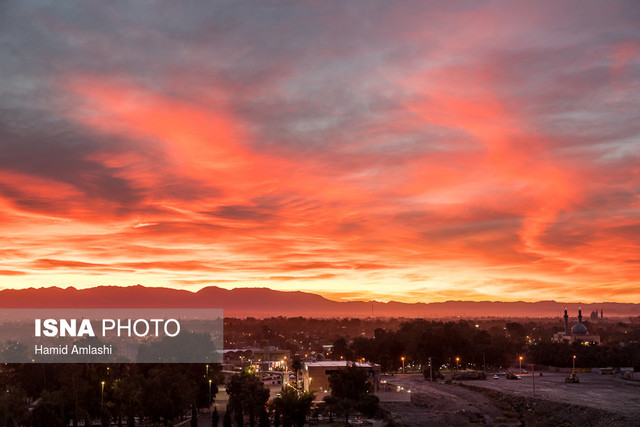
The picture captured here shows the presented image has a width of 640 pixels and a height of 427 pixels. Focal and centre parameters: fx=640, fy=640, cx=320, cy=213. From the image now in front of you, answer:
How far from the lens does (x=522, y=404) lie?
9300cm

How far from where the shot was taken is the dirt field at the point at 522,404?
264ft

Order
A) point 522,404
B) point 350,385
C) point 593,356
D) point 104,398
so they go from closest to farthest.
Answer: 1. point 104,398
2. point 350,385
3. point 522,404
4. point 593,356

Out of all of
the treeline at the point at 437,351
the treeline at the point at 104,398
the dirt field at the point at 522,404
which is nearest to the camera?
the treeline at the point at 104,398

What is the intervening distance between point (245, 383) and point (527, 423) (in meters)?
35.6

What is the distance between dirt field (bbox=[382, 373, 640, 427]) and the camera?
264 feet

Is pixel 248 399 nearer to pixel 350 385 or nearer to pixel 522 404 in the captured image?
pixel 350 385

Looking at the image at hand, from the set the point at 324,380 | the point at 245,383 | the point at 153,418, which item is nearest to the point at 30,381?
the point at 153,418

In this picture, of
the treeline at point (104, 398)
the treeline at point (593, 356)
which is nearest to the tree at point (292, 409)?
the treeline at point (104, 398)

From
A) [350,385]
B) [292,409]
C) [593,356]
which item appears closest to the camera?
[292,409]

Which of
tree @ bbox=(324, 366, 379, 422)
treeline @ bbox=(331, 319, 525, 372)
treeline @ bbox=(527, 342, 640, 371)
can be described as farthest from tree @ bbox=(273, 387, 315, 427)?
treeline @ bbox=(527, 342, 640, 371)

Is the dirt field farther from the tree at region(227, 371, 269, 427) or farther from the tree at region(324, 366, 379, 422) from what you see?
the tree at region(227, 371, 269, 427)

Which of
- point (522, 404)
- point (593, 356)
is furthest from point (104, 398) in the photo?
point (593, 356)

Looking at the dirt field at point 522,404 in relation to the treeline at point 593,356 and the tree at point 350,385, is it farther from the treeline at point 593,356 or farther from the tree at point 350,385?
the treeline at point 593,356

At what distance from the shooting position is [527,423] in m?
80.1
